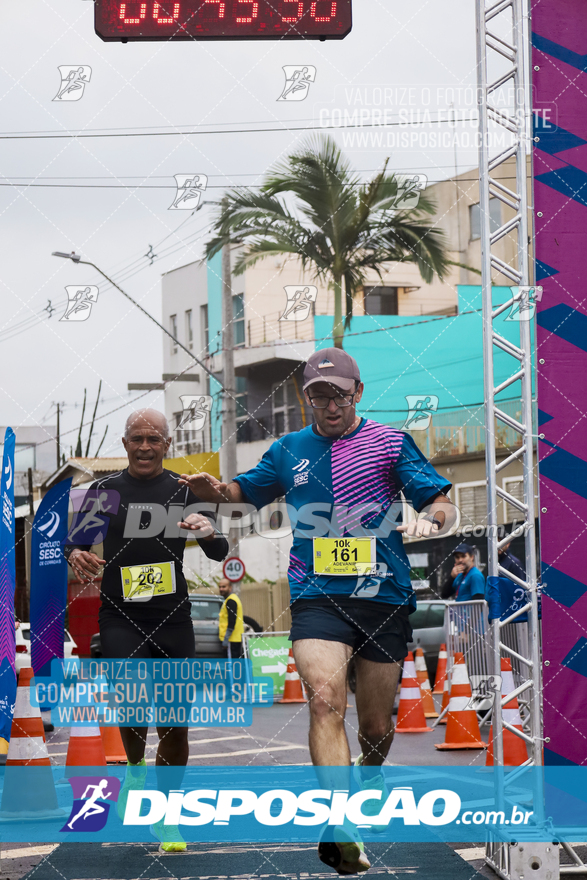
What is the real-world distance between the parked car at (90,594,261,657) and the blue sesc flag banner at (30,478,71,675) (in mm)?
5827

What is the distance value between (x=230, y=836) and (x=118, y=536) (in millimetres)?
1597

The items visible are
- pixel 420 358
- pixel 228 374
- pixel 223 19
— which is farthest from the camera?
pixel 420 358

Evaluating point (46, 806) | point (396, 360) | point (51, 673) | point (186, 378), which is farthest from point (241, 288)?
point (46, 806)

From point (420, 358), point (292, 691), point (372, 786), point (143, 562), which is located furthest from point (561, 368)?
point (420, 358)

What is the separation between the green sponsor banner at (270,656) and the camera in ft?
53.0

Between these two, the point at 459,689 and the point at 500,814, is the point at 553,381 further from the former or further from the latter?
the point at 459,689

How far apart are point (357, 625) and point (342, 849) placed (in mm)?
906

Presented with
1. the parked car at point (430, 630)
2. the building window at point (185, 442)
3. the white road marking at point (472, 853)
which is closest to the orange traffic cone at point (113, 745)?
the white road marking at point (472, 853)

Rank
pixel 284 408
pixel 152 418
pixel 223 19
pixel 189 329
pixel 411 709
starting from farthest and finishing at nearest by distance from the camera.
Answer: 1. pixel 189 329
2. pixel 284 408
3. pixel 411 709
4. pixel 223 19
5. pixel 152 418

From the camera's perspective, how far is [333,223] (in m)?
19.1

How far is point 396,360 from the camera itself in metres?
27.8
